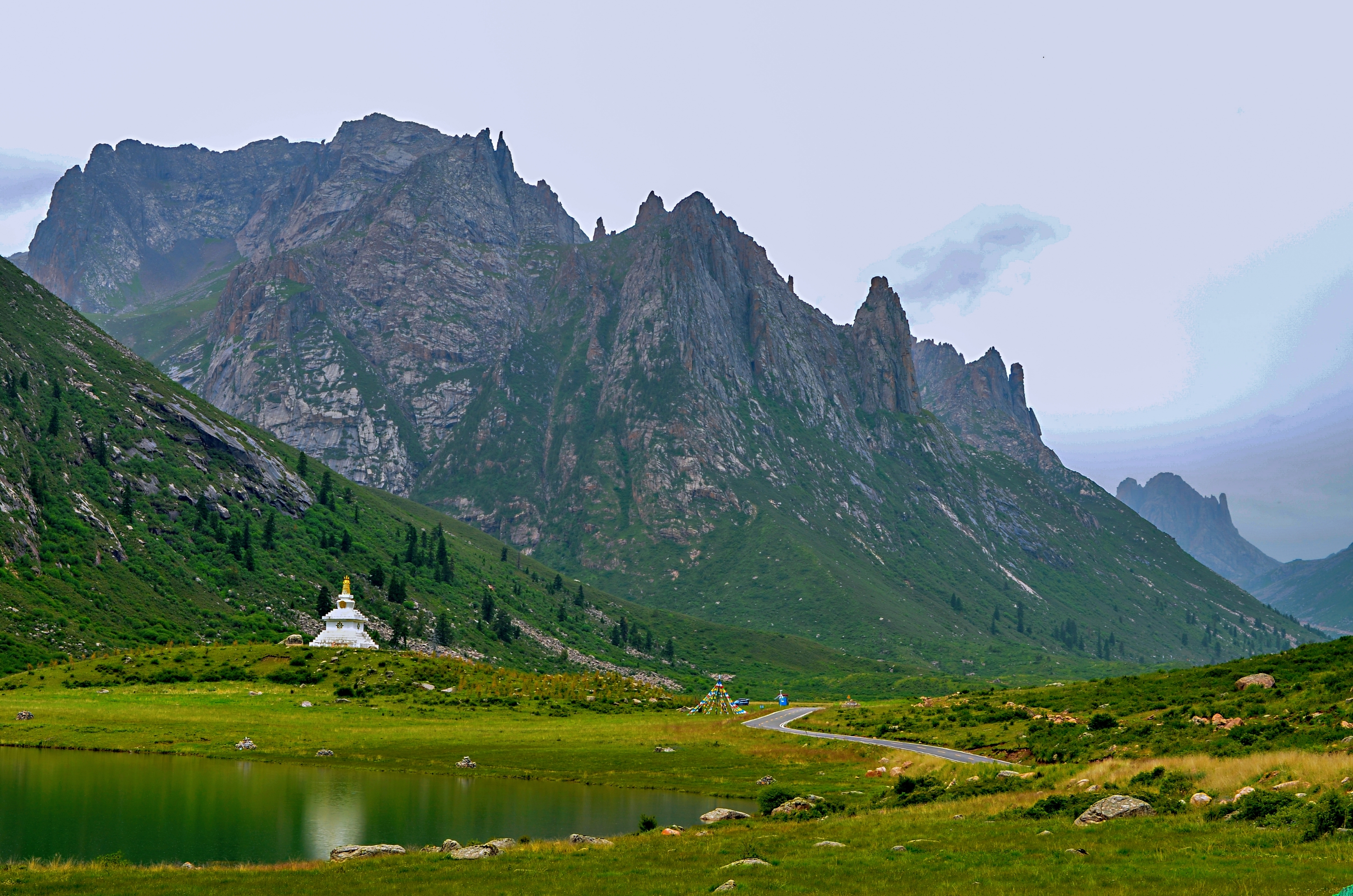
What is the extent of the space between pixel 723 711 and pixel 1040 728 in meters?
64.7

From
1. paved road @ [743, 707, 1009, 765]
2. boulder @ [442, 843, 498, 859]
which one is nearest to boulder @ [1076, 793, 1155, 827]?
paved road @ [743, 707, 1009, 765]

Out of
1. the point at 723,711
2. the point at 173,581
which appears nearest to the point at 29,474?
the point at 173,581

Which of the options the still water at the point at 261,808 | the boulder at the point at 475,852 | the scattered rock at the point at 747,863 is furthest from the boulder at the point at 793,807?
the boulder at the point at 475,852

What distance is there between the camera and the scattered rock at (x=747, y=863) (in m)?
30.1

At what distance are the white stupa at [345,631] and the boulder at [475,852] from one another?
297 feet

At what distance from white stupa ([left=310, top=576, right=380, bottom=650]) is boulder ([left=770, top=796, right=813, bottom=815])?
284ft

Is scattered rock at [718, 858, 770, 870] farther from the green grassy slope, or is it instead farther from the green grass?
the green grassy slope

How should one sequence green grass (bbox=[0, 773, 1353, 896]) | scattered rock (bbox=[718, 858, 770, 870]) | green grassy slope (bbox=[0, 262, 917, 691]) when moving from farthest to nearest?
green grassy slope (bbox=[0, 262, 917, 691]), scattered rock (bbox=[718, 858, 770, 870]), green grass (bbox=[0, 773, 1353, 896])

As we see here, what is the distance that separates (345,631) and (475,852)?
9593 cm

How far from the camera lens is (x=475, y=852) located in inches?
1346

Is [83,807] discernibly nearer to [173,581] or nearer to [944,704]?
[944,704]

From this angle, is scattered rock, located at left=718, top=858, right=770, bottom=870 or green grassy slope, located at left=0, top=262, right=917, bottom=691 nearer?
scattered rock, located at left=718, top=858, right=770, bottom=870

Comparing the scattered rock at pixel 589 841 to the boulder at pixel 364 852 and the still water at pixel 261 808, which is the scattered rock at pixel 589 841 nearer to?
the still water at pixel 261 808

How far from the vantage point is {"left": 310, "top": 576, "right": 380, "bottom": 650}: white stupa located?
120m
